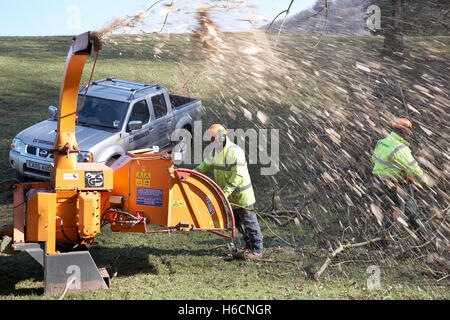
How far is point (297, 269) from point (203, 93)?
12.8 m

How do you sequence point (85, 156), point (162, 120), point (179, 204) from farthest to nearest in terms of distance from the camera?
point (162, 120)
point (85, 156)
point (179, 204)

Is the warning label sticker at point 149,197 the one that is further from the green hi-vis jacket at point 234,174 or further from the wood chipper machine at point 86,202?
the green hi-vis jacket at point 234,174

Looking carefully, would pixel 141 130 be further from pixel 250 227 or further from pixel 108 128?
pixel 250 227

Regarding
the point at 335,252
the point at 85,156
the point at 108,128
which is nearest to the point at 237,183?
the point at 335,252

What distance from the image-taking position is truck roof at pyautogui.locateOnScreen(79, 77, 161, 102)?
1117 cm

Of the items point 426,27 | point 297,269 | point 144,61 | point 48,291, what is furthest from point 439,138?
point 144,61

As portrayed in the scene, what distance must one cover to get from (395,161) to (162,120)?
18.2 feet

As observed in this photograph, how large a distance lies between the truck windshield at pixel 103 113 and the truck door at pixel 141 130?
0.24 meters

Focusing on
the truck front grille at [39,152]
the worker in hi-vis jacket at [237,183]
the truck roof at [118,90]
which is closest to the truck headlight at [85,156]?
the truck front grille at [39,152]

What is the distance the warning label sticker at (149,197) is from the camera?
6699mm

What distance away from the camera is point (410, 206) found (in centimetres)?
843

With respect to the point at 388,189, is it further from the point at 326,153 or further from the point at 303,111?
the point at 303,111

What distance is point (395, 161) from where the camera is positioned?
848cm
